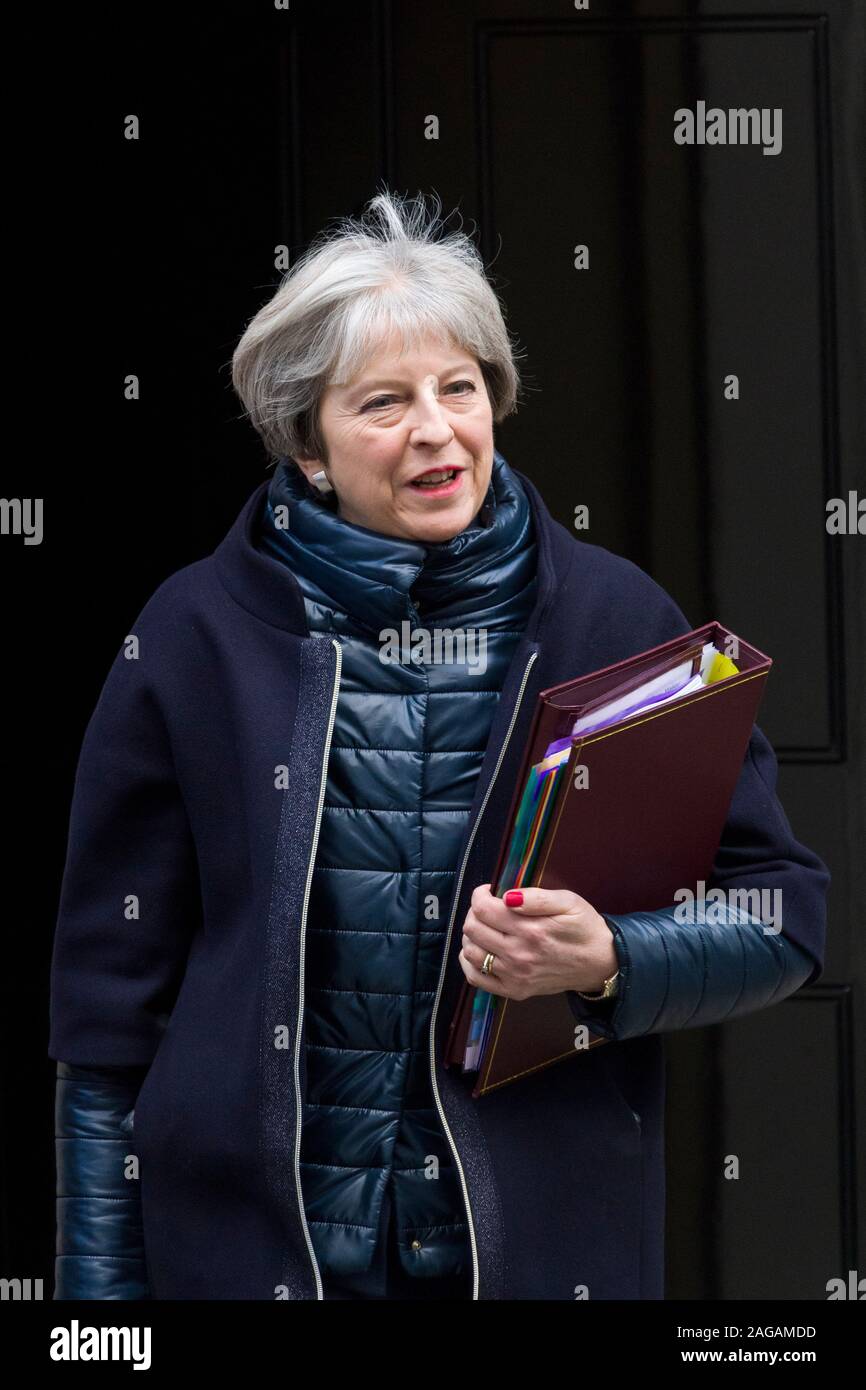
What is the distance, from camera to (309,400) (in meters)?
1.80

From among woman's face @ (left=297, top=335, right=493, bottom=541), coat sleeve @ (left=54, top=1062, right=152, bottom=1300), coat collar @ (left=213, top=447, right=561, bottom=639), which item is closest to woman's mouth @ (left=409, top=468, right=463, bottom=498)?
woman's face @ (left=297, top=335, right=493, bottom=541)

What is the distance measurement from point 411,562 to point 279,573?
16 cm

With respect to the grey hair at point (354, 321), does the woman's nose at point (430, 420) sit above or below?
below

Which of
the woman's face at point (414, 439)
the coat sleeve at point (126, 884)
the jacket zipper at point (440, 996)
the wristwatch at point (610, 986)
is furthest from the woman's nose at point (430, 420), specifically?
the wristwatch at point (610, 986)

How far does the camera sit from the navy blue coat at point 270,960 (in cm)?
167

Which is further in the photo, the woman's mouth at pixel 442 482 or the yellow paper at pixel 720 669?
the woman's mouth at pixel 442 482

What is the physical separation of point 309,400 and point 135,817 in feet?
1.60

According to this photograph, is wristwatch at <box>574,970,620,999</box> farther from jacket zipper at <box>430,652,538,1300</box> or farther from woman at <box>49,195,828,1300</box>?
jacket zipper at <box>430,652,538,1300</box>

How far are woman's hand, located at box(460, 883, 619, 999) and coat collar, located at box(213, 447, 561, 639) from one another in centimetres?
32

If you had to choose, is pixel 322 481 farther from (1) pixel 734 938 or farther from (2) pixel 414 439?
(1) pixel 734 938

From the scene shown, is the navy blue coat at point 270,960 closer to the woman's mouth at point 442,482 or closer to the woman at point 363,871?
the woman at point 363,871

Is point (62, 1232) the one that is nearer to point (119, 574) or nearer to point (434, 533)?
point (434, 533)

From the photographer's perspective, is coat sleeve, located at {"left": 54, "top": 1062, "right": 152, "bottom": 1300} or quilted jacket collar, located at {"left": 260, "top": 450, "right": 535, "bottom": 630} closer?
quilted jacket collar, located at {"left": 260, "top": 450, "right": 535, "bottom": 630}

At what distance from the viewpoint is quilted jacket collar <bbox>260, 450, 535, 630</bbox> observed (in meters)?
1.70
